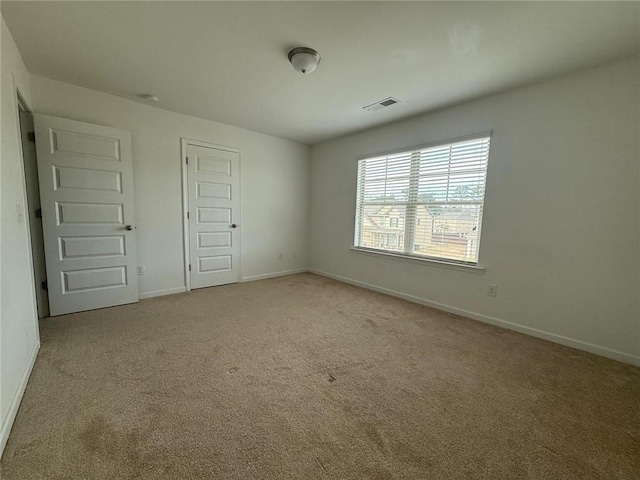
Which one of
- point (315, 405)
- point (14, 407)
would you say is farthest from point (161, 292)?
point (315, 405)

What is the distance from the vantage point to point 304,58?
2062 mm

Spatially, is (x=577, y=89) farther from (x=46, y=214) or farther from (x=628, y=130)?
(x=46, y=214)

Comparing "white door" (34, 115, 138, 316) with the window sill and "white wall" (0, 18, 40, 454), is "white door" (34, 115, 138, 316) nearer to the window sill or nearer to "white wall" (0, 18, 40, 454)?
"white wall" (0, 18, 40, 454)

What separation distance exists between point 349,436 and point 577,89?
3.29 metres

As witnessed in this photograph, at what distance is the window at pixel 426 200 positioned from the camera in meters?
2.95

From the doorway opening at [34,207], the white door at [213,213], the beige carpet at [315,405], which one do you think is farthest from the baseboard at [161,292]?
the doorway opening at [34,207]

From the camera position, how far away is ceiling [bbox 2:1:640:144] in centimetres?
166

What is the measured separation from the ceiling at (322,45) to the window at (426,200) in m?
0.66

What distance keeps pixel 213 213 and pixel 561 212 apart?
4155 millimetres

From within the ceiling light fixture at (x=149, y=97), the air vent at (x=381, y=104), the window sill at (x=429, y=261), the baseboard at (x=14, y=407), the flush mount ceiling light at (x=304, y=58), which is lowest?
the baseboard at (x=14, y=407)

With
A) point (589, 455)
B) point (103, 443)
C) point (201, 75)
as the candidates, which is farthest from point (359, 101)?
point (103, 443)

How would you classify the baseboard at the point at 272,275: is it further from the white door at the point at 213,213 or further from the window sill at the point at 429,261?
the window sill at the point at 429,261

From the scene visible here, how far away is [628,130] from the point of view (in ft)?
6.76

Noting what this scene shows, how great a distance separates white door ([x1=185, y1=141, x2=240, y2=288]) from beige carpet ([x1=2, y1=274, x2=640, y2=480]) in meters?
1.32
